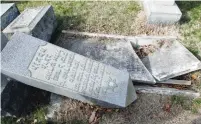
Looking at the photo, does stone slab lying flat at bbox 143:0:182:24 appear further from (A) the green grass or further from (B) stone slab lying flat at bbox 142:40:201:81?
(B) stone slab lying flat at bbox 142:40:201:81

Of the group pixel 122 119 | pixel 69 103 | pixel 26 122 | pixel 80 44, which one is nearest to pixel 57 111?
pixel 69 103

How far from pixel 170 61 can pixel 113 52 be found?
0.94 metres

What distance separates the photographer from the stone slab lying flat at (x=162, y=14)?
16.8 ft

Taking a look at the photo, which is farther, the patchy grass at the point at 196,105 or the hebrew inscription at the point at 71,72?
the patchy grass at the point at 196,105

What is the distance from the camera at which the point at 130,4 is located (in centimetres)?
604

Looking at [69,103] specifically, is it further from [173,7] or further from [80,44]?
[173,7]

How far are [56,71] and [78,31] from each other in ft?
5.55

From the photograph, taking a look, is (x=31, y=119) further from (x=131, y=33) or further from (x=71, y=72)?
(x=131, y=33)

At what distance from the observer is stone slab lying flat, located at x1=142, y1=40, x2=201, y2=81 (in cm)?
436

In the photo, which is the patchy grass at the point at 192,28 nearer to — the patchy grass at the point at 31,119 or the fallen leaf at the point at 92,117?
the fallen leaf at the point at 92,117

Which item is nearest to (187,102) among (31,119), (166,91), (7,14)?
(166,91)

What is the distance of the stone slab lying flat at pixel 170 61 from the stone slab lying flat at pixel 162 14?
496 mm

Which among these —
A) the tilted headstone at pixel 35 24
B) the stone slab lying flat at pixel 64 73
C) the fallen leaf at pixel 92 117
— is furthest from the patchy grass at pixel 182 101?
the tilted headstone at pixel 35 24

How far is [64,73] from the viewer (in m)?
3.77
